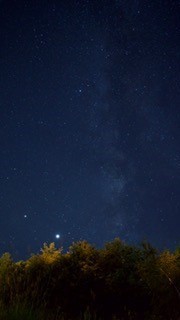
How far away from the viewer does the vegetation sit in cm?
811

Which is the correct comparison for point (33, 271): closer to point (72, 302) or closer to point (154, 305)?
point (72, 302)

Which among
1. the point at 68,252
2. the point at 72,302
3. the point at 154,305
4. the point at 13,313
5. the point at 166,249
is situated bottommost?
the point at 13,313

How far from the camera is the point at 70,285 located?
29.0 feet

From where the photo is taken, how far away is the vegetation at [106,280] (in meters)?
8.11

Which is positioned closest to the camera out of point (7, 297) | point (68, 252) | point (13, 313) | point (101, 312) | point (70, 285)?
point (13, 313)

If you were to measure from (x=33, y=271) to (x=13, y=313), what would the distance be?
3.78m

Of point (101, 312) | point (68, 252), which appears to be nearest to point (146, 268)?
point (101, 312)

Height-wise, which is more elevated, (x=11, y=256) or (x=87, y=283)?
(x=11, y=256)

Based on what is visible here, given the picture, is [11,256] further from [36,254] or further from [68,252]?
[68,252]

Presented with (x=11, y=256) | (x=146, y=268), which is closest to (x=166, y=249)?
(x=146, y=268)

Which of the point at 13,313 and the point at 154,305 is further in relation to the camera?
the point at 154,305

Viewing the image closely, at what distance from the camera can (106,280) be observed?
8.53m

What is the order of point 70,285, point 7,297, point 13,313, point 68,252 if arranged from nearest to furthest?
point 13,313 < point 7,297 < point 70,285 < point 68,252

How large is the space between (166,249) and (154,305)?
1256 millimetres
